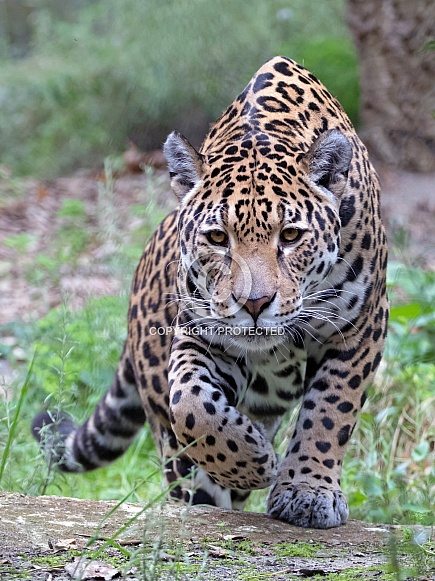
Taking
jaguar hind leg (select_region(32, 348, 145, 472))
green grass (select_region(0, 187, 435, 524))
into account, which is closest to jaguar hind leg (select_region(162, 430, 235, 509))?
green grass (select_region(0, 187, 435, 524))

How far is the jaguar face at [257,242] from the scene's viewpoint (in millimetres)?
4551

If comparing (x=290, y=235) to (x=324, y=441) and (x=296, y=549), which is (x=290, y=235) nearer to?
(x=324, y=441)

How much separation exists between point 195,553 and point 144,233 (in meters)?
8.24

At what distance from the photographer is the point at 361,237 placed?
508cm

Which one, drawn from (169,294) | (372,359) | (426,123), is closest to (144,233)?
(426,123)

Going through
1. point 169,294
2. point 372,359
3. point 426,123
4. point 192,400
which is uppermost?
point 426,123

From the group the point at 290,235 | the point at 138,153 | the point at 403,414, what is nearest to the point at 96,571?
the point at 290,235

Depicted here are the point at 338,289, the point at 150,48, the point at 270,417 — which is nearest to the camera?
the point at 338,289

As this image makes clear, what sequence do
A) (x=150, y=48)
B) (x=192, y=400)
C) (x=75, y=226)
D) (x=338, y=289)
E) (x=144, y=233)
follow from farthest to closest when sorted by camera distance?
(x=150, y=48) < (x=75, y=226) < (x=144, y=233) < (x=338, y=289) < (x=192, y=400)

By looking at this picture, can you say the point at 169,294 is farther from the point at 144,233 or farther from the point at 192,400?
the point at 144,233

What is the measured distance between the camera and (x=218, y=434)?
15.2 ft

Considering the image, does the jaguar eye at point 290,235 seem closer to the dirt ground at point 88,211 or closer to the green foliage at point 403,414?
the green foliage at point 403,414

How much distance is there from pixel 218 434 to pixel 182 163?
1411 millimetres

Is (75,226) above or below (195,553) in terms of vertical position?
above
